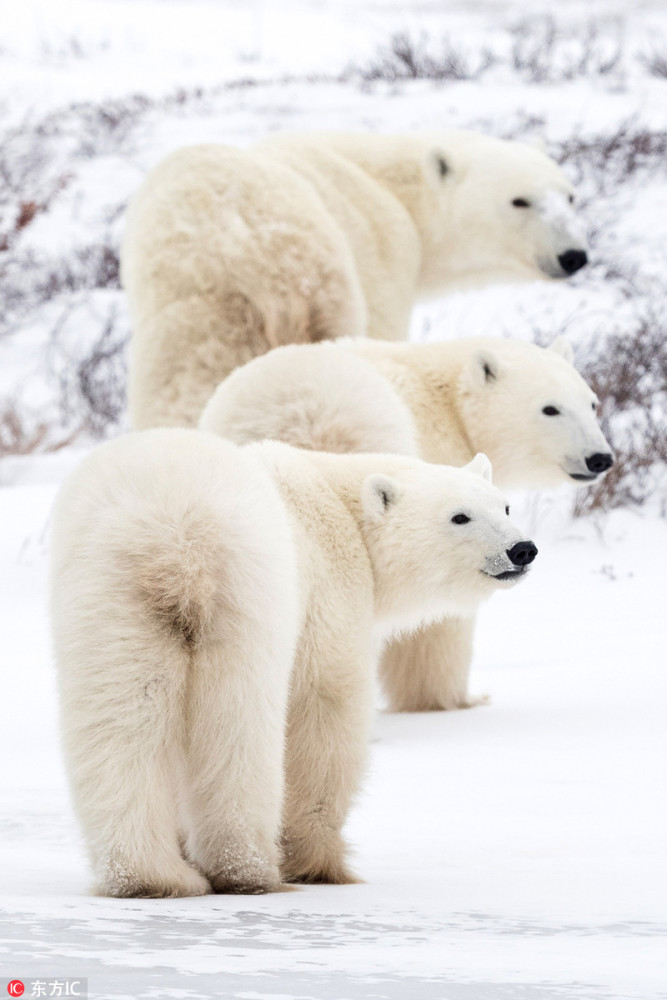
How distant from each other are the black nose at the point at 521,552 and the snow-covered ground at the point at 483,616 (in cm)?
53

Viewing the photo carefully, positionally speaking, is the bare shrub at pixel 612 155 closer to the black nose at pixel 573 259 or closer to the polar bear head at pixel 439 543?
the black nose at pixel 573 259

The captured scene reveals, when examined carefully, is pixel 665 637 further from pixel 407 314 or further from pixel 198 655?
pixel 198 655

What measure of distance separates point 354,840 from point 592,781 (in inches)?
26.5

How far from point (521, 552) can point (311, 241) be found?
2359 millimetres

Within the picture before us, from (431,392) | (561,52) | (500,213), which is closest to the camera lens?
(431,392)

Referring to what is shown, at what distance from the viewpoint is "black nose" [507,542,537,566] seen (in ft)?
8.61

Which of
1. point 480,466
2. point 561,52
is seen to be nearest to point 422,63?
point 561,52

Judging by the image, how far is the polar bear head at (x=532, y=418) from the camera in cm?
372

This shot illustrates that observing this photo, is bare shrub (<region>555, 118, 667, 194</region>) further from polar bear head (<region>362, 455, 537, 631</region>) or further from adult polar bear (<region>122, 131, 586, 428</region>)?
polar bear head (<region>362, 455, 537, 631</region>)

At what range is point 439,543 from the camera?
2.68 meters

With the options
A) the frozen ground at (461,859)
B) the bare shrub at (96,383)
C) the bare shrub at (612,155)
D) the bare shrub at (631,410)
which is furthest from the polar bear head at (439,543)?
the bare shrub at (612,155)

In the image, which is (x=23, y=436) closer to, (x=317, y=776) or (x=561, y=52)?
(x=317, y=776)

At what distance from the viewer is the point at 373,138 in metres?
5.58

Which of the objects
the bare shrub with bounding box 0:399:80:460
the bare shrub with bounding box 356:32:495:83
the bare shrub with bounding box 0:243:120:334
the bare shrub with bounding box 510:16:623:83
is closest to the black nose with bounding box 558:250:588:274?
the bare shrub with bounding box 0:399:80:460
